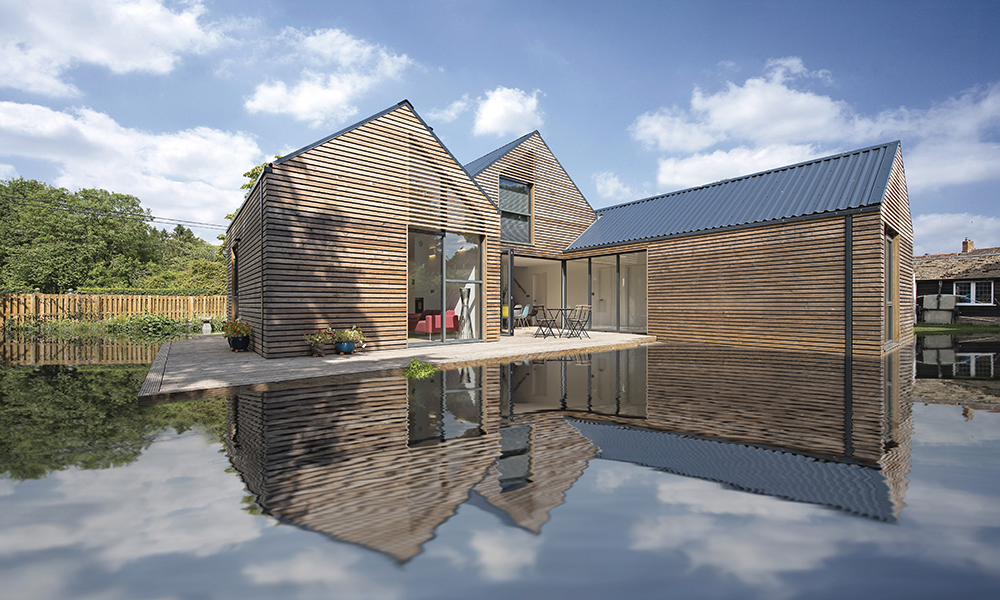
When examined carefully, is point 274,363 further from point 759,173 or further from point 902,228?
point 902,228

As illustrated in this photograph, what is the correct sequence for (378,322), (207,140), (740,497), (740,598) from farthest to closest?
(207,140) → (378,322) → (740,497) → (740,598)

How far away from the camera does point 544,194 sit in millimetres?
16531

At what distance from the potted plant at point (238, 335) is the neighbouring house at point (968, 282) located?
31.8m

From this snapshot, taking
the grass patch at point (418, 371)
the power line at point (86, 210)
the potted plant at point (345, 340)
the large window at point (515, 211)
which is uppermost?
the power line at point (86, 210)

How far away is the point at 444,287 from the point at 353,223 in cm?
264

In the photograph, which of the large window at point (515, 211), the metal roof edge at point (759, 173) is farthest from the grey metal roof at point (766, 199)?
the large window at point (515, 211)

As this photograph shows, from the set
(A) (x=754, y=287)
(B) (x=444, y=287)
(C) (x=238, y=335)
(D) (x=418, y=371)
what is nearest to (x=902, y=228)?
(A) (x=754, y=287)

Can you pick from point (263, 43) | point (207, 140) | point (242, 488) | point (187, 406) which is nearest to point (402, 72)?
point (263, 43)

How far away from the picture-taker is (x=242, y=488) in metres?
2.82

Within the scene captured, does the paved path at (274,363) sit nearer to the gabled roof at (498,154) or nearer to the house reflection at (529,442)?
the house reflection at (529,442)

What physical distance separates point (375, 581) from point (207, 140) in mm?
31960

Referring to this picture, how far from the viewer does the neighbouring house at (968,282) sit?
23625 millimetres

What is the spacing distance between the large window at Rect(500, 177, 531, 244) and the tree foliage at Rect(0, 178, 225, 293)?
1951 cm

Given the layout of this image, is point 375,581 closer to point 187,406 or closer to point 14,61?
point 187,406
